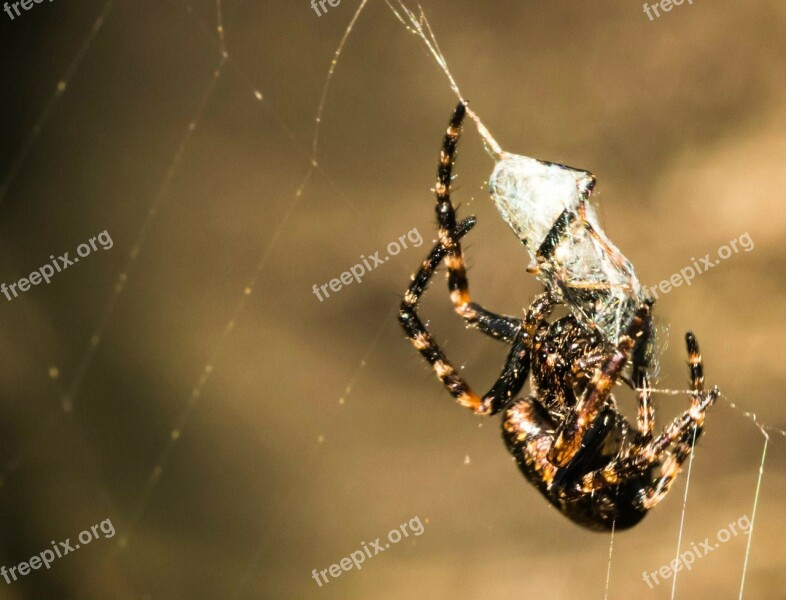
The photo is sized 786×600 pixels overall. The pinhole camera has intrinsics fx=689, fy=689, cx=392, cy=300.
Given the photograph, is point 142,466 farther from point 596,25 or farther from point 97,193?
point 596,25

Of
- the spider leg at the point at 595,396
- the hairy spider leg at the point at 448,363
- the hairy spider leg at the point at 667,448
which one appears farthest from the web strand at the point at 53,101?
the hairy spider leg at the point at 667,448

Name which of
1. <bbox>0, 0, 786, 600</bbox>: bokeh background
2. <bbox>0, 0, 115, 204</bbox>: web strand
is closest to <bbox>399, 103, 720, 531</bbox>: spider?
<bbox>0, 0, 786, 600</bbox>: bokeh background

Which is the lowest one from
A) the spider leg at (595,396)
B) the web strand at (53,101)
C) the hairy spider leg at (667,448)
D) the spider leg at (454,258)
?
the hairy spider leg at (667,448)

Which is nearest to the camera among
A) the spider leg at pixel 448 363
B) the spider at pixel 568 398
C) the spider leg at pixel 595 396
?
the spider leg at pixel 595 396

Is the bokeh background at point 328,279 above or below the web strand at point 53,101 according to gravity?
below

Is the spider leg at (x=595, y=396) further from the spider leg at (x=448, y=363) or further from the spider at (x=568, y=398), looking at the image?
the spider leg at (x=448, y=363)

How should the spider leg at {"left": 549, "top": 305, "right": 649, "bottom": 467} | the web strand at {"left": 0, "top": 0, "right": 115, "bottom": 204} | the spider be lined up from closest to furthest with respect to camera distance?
the spider leg at {"left": 549, "top": 305, "right": 649, "bottom": 467} < the spider < the web strand at {"left": 0, "top": 0, "right": 115, "bottom": 204}

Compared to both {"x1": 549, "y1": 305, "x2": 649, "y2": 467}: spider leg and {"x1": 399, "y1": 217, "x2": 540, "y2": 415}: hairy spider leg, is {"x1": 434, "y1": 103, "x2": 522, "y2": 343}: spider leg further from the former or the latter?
{"x1": 549, "y1": 305, "x2": 649, "y2": 467}: spider leg

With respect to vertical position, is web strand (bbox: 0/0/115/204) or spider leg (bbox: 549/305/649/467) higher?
web strand (bbox: 0/0/115/204)
